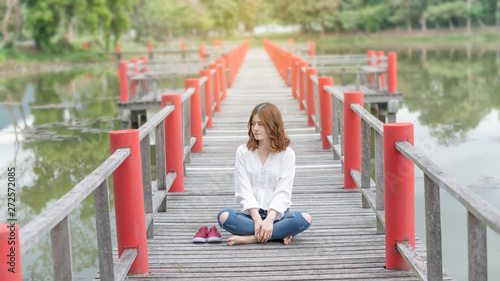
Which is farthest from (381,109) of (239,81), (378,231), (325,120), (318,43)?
(318,43)

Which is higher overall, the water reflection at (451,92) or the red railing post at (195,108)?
the red railing post at (195,108)

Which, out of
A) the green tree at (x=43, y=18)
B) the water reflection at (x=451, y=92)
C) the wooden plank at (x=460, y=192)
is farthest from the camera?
the green tree at (x=43, y=18)

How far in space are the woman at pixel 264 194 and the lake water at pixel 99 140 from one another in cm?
280

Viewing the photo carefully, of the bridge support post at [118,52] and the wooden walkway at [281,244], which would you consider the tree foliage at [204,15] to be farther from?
the wooden walkway at [281,244]

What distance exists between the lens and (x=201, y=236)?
16.7 feet

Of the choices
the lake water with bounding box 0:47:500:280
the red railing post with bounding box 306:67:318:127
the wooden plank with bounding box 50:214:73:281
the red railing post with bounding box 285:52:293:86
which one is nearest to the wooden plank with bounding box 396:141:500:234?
the wooden plank with bounding box 50:214:73:281

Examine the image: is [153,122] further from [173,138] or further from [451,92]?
[451,92]

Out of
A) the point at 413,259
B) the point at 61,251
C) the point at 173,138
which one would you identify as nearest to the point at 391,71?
the point at 173,138

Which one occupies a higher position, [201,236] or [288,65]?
[288,65]

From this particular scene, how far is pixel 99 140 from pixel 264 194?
36.1 feet

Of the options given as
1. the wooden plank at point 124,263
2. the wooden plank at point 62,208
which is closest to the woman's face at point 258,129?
the wooden plank at point 62,208

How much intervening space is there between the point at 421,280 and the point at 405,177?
26.3 inches

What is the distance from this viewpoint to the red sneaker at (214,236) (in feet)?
16.6

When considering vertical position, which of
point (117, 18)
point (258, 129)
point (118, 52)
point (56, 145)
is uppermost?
point (117, 18)
